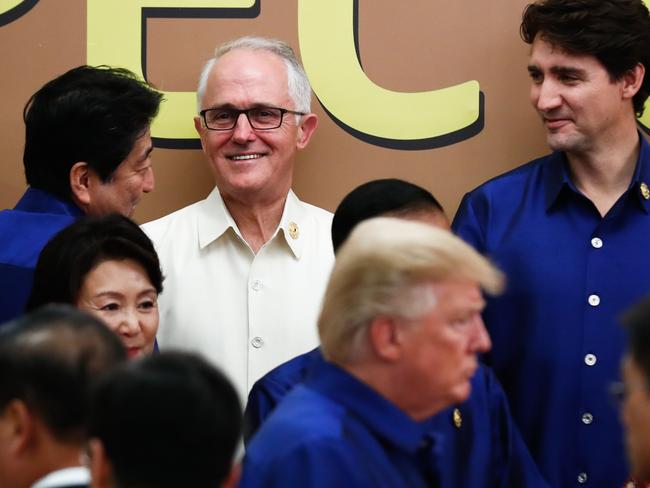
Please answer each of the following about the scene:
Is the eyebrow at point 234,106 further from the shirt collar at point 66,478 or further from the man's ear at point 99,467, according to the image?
the man's ear at point 99,467

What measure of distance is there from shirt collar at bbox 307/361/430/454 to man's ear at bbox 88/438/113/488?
0.49 meters

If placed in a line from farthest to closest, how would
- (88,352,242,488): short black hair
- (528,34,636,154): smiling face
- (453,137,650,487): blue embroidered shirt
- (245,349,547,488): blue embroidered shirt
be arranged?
1. (528,34,636,154): smiling face
2. (453,137,650,487): blue embroidered shirt
3. (245,349,547,488): blue embroidered shirt
4. (88,352,242,488): short black hair

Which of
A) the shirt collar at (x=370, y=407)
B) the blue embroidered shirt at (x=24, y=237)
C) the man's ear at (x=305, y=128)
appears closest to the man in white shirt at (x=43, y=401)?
the shirt collar at (x=370, y=407)

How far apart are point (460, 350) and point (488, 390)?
67 centimetres

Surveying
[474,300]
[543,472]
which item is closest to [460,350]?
[474,300]

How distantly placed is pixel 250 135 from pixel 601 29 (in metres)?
0.96

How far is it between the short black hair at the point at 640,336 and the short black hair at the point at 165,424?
0.75 m

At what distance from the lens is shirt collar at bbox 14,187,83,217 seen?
3.25m

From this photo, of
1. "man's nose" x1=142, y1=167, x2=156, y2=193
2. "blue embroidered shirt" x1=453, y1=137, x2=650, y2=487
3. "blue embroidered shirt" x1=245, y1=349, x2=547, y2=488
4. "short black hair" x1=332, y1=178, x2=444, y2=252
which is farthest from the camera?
"man's nose" x1=142, y1=167, x2=156, y2=193

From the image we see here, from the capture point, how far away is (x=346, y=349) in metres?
2.21

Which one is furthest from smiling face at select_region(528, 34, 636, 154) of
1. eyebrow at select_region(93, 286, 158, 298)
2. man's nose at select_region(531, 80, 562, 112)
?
eyebrow at select_region(93, 286, 158, 298)

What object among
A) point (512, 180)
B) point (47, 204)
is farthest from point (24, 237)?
point (512, 180)

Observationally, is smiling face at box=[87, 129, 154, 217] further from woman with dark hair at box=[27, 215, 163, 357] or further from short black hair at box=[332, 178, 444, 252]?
short black hair at box=[332, 178, 444, 252]

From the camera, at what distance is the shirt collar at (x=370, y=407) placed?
217 cm
